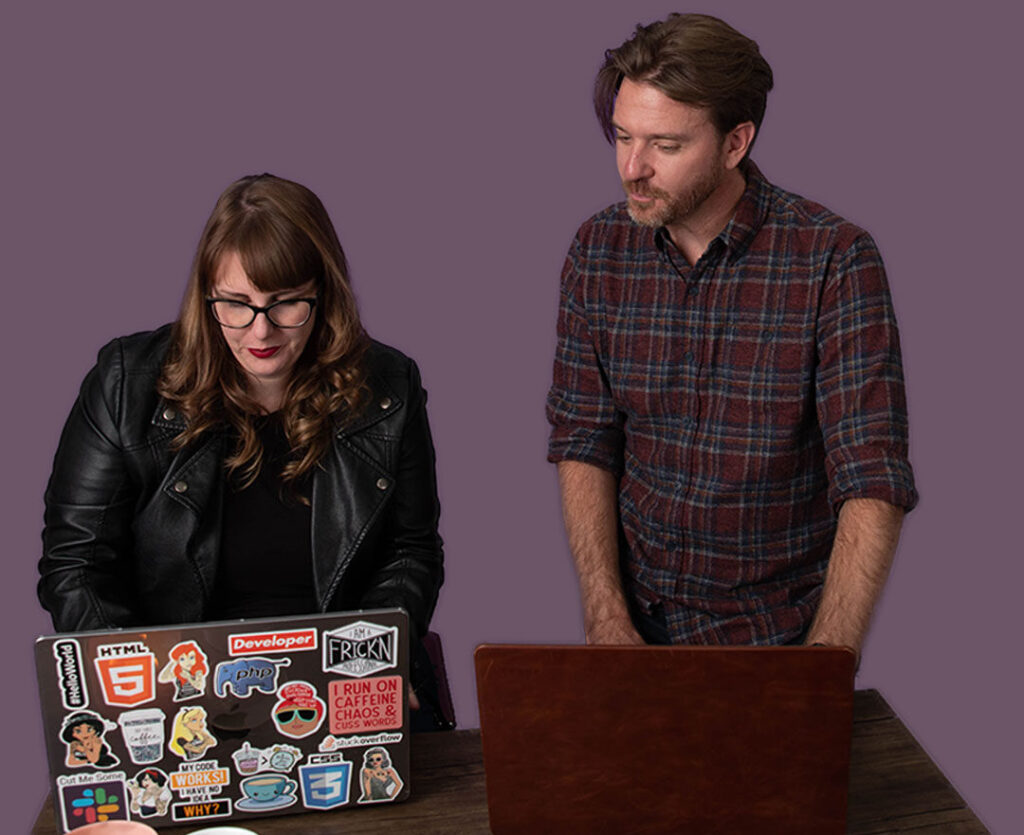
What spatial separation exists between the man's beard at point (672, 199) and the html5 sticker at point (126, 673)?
4.64 ft

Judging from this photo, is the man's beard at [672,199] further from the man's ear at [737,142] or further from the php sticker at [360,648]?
the php sticker at [360,648]

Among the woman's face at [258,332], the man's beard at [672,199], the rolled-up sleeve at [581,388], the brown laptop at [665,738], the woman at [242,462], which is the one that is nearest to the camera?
the brown laptop at [665,738]

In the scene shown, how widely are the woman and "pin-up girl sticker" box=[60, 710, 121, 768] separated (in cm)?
59

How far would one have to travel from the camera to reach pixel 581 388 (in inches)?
116

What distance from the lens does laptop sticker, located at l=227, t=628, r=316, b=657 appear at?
6.29 ft

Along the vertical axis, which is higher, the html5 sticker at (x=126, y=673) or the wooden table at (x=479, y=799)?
the html5 sticker at (x=126, y=673)

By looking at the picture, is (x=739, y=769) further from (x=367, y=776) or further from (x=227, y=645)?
(x=227, y=645)

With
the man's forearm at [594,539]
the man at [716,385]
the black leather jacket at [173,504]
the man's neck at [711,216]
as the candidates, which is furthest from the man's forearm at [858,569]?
the black leather jacket at [173,504]

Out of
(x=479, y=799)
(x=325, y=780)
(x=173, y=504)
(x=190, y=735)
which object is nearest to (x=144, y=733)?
(x=190, y=735)

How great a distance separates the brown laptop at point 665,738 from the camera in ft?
5.84

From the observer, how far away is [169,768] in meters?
Result: 1.97

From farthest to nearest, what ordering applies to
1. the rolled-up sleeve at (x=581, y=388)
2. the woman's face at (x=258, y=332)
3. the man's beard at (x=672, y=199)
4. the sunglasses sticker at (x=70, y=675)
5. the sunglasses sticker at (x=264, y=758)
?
the rolled-up sleeve at (x=581, y=388) → the man's beard at (x=672, y=199) → the woman's face at (x=258, y=332) → the sunglasses sticker at (x=264, y=758) → the sunglasses sticker at (x=70, y=675)

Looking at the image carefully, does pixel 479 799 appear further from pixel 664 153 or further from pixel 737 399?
pixel 664 153

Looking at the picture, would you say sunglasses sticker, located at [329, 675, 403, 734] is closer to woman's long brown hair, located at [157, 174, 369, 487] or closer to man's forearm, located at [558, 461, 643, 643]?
woman's long brown hair, located at [157, 174, 369, 487]
